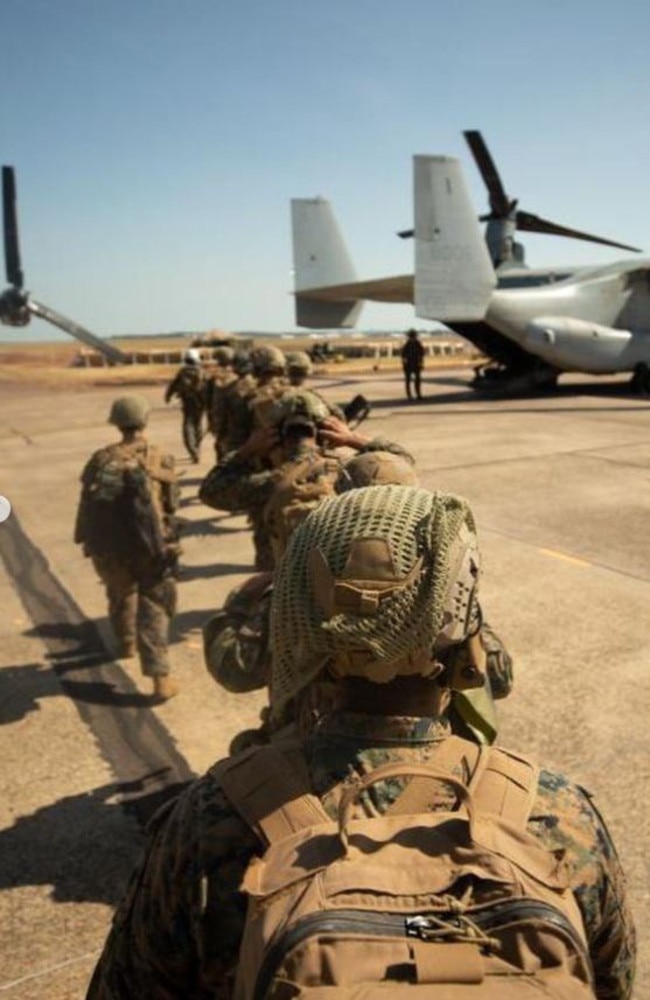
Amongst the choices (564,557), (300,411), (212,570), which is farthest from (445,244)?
(300,411)

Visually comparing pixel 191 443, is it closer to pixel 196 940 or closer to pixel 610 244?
pixel 196 940

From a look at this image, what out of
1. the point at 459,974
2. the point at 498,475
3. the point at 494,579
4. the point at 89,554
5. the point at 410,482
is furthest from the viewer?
the point at 498,475

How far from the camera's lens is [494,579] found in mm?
6840

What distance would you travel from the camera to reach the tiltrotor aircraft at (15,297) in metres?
22.4

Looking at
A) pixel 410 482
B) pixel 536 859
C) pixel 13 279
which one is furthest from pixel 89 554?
pixel 13 279

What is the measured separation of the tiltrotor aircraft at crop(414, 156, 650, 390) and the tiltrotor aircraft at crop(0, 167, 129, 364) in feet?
37.1

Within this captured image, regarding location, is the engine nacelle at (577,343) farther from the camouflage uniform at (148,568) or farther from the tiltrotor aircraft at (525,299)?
the camouflage uniform at (148,568)

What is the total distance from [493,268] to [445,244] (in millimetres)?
3359

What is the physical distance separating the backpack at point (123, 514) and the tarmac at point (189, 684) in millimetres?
879

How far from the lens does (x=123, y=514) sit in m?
4.79

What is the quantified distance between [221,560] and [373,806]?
6395mm

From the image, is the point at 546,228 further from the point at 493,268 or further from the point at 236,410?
the point at 236,410

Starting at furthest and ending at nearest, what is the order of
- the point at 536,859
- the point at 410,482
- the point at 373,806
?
the point at 410,482 → the point at 373,806 → the point at 536,859

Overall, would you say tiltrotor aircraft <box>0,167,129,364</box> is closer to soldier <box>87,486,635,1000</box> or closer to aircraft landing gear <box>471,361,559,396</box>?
aircraft landing gear <box>471,361,559,396</box>
